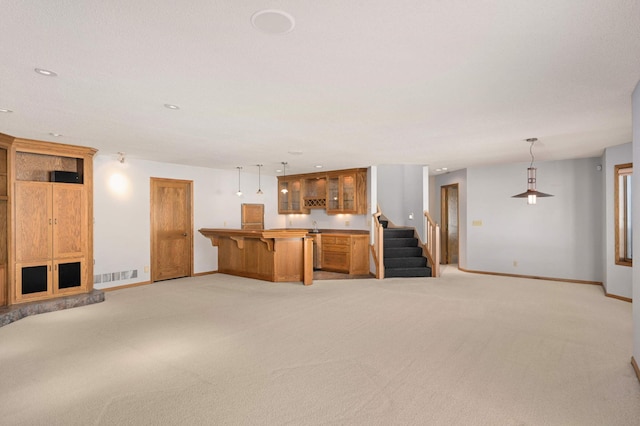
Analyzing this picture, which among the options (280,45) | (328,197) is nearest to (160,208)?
(328,197)

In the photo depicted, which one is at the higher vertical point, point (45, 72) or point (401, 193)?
point (45, 72)

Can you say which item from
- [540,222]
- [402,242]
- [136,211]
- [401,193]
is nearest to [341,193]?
[402,242]

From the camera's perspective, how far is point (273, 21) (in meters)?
2.05

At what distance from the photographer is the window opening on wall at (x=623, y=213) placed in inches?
228

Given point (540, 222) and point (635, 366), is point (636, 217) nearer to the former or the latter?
point (635, 366)

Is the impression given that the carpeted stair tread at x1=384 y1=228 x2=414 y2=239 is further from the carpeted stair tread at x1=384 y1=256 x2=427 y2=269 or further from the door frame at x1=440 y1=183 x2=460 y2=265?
the door frame at x1=440 y1=183 x2=460 y2=265

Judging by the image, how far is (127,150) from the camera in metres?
6.03

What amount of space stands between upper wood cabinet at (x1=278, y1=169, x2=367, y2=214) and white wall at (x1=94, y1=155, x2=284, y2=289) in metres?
1.74

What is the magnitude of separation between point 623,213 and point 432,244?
10.9ft

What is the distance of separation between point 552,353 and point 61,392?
4.40 meters

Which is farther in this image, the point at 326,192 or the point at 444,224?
the point at 444,224

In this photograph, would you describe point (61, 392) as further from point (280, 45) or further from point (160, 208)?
point (160, 208)

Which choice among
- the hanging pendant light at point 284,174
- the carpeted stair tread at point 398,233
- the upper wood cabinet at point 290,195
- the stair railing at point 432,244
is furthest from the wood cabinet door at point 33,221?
the stair railing at point 432,244

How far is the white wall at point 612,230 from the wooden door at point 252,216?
742 centimetres
